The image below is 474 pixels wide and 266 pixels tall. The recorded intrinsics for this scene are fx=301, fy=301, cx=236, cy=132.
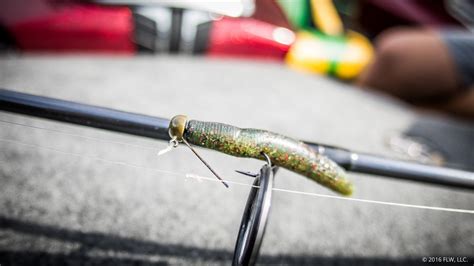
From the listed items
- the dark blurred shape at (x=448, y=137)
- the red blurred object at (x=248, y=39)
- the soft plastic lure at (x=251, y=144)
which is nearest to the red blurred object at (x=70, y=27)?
the red blurred object at (x=248, y=39)

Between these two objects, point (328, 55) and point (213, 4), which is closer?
point (213, 4)

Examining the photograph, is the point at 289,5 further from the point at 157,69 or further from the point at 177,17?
the point at 157,69

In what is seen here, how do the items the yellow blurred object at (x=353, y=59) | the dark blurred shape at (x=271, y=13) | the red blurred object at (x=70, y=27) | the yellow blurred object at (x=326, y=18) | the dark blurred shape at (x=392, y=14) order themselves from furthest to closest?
the dark blurred shape at (x=392, y=14), the yellow blurred object at (x=326, y=18), the yellow blurred object at (x=353, y=59), the dark blurred shape at (x=271, y=13), the red blurred object at (x=70, y=27)

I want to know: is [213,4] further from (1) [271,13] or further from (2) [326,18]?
(2) [326,18]

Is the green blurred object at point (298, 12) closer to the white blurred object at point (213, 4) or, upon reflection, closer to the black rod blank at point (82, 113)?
the white blurred object at point (213, 4)

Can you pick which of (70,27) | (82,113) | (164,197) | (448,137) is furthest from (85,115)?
(448,137)

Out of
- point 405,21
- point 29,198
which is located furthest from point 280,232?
point 405,21

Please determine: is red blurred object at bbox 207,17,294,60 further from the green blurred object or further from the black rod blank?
the black rod blank

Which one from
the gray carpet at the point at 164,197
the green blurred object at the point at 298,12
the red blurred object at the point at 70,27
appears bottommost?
the gray carpet at the point at 164,197
